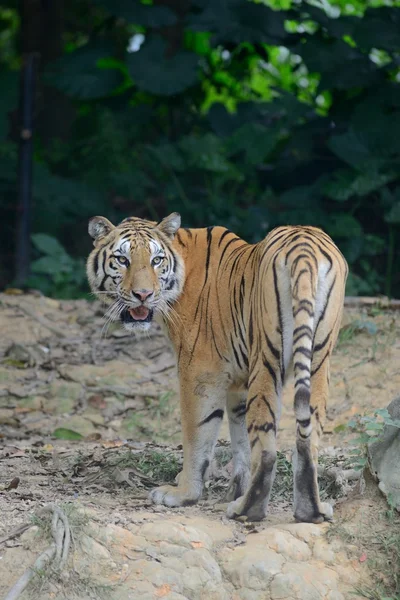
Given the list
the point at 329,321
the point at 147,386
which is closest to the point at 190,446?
the point at 329,321

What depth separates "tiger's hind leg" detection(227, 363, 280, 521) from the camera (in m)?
4.34

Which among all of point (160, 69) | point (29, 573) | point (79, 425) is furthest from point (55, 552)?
point (160, 69)

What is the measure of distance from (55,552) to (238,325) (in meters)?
1.48

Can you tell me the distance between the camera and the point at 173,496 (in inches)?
189

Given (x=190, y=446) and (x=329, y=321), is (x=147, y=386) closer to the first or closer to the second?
(x=190, y=446)

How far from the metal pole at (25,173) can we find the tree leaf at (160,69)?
110cm

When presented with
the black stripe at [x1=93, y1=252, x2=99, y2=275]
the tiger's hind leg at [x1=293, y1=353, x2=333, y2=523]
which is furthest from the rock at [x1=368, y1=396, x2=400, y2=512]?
the black stripe at [x1=93, y1=252, x2=99, y2=275]

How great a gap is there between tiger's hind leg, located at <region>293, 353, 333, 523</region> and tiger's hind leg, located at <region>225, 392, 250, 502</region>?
692 mm

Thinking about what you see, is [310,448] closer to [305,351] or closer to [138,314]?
[305,351]

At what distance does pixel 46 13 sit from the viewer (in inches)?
483

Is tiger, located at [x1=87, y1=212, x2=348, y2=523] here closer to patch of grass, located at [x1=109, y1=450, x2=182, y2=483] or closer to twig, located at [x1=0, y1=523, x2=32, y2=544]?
patch of grass, located at [x1=109, y1=450, x2=182, y2=483]

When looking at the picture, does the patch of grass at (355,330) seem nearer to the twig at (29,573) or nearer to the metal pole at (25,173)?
the metal pole at (25,173)

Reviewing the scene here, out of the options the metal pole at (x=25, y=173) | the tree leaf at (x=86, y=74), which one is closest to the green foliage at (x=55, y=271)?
the metal pole at (x=25, y=173)

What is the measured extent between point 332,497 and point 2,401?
319 centimetres
